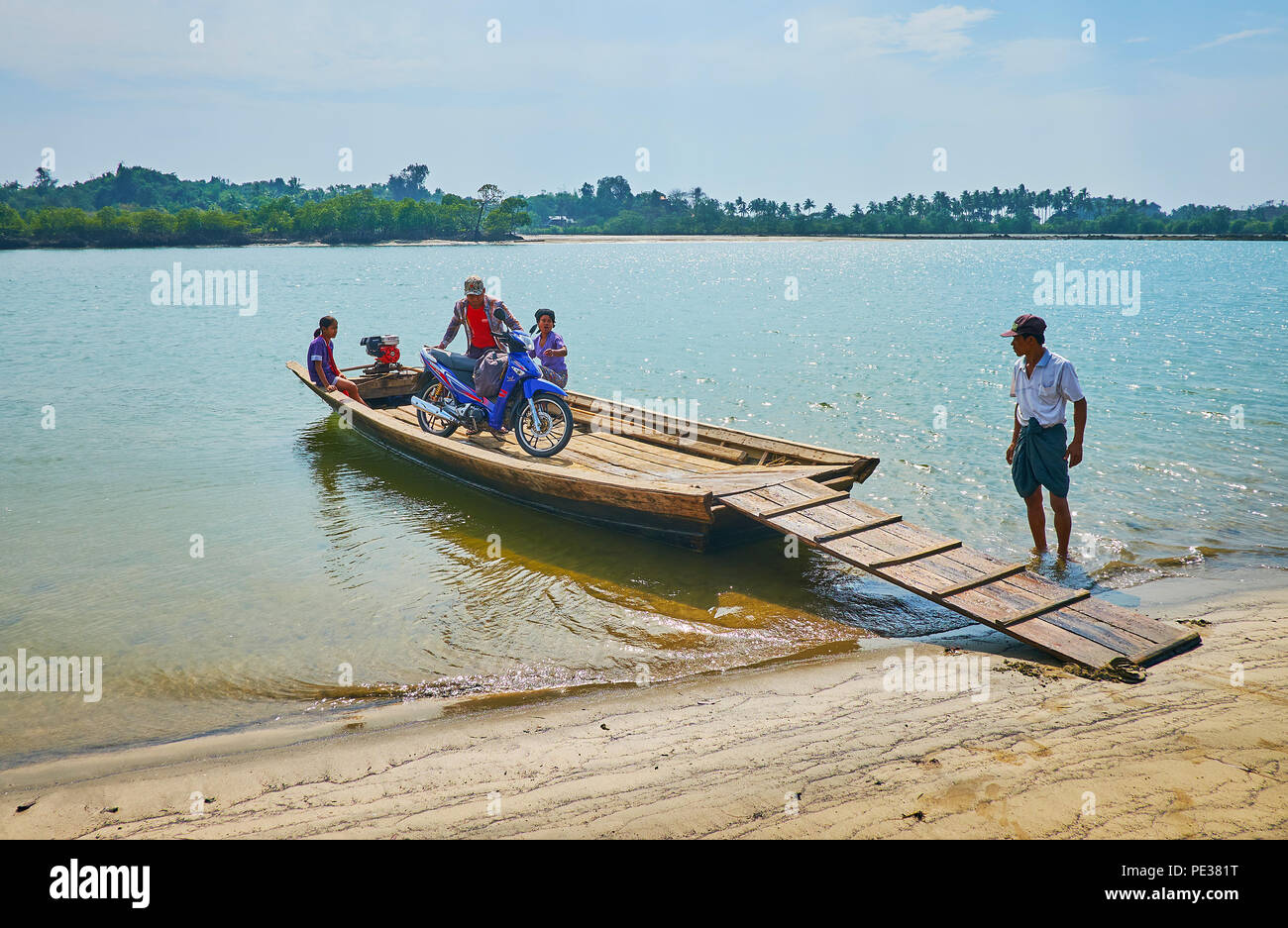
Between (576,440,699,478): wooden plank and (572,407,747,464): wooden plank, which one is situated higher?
(572,407,747,464): wooden plank

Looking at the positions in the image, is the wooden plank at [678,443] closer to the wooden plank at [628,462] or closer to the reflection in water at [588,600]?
Answer: the wooden plank at [628,462]

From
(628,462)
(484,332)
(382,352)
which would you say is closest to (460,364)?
(484,332)

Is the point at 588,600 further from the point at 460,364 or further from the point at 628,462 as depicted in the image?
the point at 460,364

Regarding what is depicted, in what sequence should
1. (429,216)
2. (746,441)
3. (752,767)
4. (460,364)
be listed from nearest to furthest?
(752,767), (746,441), (460,364), (429,216)

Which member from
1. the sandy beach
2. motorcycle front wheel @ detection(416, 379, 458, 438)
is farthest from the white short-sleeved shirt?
motorcycle front wheel @ detection(416, 379, 458, 438)

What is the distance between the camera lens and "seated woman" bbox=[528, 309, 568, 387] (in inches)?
376

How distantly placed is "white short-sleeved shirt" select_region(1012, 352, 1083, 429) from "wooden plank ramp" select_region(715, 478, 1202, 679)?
52.2 inches

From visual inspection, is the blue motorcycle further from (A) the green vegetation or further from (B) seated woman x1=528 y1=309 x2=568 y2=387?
(A) the green vegetation

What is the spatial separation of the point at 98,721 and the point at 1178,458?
12.1 metres

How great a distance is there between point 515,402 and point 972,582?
5.36 m

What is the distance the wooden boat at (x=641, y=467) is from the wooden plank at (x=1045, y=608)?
2.24m

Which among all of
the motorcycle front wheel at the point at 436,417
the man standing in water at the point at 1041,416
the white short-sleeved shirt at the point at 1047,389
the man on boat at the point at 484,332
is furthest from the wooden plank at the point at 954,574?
the motorcycle front wheel at the point at 436,417

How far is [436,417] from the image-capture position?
33.6ft
